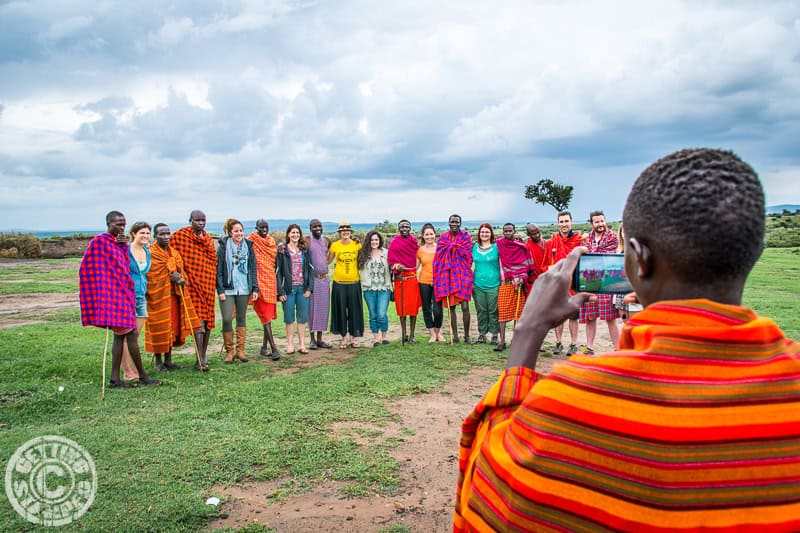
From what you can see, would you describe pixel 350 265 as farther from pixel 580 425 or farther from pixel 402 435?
pixel 580 425

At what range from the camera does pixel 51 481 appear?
4129 millimetres

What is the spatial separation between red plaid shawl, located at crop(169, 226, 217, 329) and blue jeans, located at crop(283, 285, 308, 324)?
1297mm

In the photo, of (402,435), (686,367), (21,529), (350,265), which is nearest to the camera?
(686,367)

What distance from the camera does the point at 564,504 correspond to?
113cm

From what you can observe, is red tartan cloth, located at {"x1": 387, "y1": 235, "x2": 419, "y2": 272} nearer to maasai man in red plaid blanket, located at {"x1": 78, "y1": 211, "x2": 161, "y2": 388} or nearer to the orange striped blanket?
maasai man in red plaid blanket, located at {"x1": 78, "y1": 211, "x2": 161, "y2": 388}

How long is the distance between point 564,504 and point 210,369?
743cm

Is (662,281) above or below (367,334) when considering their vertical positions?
above

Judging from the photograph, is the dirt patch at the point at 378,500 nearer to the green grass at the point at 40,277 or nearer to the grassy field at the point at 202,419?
the grassy field at the point at 202,419

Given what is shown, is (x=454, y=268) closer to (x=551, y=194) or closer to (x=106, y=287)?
(x=106, y=287)

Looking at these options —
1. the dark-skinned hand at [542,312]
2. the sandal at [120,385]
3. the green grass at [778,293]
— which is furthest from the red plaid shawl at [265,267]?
the green grass at [778,293]

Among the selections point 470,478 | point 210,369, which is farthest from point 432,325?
point 470,478

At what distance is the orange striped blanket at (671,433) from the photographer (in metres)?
1.06

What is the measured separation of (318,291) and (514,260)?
3.39 m

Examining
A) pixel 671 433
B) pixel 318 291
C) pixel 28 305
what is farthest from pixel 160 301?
pixel 28 305
